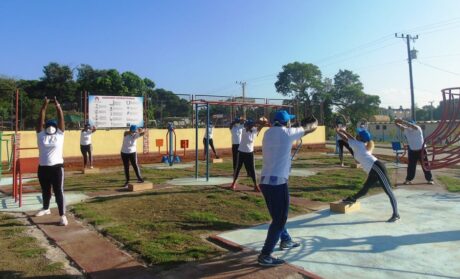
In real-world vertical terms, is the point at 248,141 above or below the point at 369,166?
above

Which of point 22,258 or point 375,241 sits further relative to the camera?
point 375,241

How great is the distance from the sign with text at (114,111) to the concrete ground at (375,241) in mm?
15499

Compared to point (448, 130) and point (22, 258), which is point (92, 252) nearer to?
point (22, 258)

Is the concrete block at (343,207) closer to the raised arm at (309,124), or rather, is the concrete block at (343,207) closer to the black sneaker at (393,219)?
the black sneaker at (393,219)

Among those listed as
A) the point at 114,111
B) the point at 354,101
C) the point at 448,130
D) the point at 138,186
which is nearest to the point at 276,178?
the point at 448,130

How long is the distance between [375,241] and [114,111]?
17585 mm

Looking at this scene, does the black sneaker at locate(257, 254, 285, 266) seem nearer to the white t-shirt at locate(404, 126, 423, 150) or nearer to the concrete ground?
the concrete ground

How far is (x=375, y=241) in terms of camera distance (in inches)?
236

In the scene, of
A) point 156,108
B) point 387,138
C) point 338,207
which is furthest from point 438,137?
point 387,138

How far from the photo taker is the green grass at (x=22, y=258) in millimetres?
4894

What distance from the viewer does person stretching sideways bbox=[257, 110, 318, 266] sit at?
498 centimetres

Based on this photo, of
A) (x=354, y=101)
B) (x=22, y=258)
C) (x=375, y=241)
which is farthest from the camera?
(x=354, y=101)

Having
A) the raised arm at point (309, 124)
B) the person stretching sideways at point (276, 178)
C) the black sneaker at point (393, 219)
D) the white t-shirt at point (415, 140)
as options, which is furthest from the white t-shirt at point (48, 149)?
the white t-shirt at point (415, 140)

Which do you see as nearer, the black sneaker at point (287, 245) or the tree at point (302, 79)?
the black sneaker at point (287, 245)
